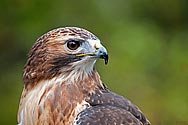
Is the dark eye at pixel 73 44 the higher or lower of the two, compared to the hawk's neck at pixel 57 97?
higher

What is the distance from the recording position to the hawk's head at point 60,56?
723 cm

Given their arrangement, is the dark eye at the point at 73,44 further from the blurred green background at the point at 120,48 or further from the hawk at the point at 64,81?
the blurred green background at the point at 120,48

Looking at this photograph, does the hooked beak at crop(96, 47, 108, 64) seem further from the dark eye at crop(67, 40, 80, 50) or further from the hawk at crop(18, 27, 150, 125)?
the dark eye at crop(67, 40, 80, 50)

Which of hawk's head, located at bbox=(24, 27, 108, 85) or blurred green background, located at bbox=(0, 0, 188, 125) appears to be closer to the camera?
hawk's head, located at bbox=(24, 27, 108, 85)

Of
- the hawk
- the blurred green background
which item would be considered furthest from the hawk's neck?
the blurred green background

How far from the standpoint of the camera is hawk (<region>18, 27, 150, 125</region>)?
282 inches

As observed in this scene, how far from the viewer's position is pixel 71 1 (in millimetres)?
11852

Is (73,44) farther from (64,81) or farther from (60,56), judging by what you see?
(64,81)

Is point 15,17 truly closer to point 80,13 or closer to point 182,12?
point 80,13

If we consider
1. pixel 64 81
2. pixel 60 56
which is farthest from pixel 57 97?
pixel 60 56

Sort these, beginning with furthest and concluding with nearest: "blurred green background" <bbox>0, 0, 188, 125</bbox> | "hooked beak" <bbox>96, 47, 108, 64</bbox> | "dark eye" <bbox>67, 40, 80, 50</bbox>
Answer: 1. "blurred green background" <bbox>0, 0, 188, 125</bbox>
2. "dark eye" <bbox>67, 40, 80, 50</bbox>
3. "hooked beak" <bbox>96, 47, 108, 64</bbox>

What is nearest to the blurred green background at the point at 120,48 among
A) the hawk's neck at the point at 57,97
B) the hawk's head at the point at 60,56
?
the hawk's neck at the point at 57,97

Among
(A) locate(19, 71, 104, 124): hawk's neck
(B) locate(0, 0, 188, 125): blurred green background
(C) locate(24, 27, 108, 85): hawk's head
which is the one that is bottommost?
(B) locate(0, 0, 188, 125): blurred green background

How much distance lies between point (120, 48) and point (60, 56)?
12.2ft
